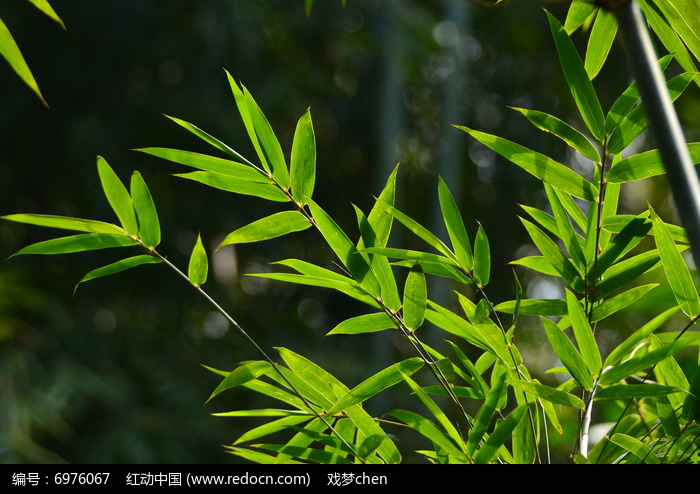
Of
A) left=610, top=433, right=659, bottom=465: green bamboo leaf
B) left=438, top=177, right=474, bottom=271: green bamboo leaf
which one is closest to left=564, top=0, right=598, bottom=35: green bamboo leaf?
left=438, top=177, right=474, bottom=271: green bamboo leaf

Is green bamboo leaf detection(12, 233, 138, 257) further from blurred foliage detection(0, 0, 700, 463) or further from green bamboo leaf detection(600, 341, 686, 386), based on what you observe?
blurred foliage detection(0, 0, 700, 463)

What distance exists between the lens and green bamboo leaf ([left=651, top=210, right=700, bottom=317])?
0.30 metres

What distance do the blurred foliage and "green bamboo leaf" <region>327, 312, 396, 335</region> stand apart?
5.26 feet

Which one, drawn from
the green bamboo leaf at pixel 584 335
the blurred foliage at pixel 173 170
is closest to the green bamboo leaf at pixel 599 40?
the green bamboo leaf at pixel 584 335

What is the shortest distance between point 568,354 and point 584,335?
0.01 meters

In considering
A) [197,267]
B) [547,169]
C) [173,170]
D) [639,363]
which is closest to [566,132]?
[547,169]

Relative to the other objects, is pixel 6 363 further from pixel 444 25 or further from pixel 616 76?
pixel 616 76

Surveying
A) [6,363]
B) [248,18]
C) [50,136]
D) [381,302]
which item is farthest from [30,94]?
[381,302]

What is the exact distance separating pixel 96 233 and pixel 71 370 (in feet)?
5.68

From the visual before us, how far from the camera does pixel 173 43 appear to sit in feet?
7.18

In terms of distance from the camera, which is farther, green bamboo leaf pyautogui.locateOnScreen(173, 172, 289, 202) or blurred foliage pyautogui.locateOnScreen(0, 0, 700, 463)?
blurred foliage pyautogui.locateOnScreen(0, 0, 700, 463)

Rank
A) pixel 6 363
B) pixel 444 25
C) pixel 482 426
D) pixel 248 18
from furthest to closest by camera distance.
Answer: pixel 444 25 → pixel 248 18 → pixel 6 363 → pixel 482 426

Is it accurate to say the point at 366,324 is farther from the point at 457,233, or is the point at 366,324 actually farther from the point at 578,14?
the point at 578,14

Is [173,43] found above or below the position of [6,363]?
above
